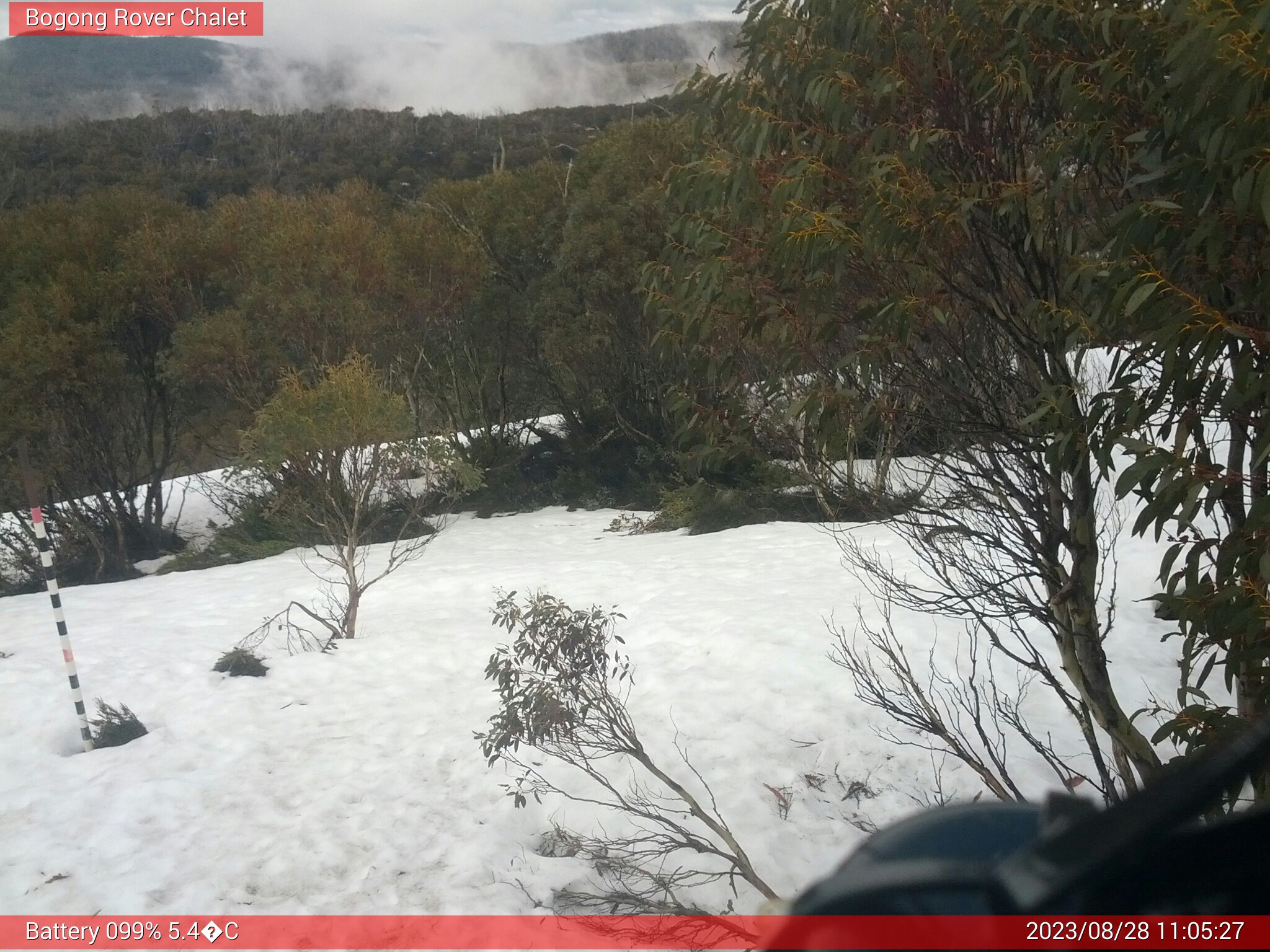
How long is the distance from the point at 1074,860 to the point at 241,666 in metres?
6.94

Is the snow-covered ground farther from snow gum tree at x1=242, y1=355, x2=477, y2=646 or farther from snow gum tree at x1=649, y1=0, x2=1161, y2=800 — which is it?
snow gum tree at x1=649, y1=0, x2=1161, y2=800

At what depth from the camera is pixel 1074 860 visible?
0.69 meters

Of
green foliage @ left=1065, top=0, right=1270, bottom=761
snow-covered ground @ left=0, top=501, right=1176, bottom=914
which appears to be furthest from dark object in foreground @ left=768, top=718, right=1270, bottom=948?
snow-covered ground @ left=0, top=501, right=1176, bottom=914

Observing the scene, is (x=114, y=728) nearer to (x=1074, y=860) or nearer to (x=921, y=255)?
(x=921, y=255)

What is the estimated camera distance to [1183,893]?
747 millimetres

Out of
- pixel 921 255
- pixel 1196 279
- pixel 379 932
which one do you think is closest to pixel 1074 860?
pixel 1196 279

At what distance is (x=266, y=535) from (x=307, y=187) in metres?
9.48

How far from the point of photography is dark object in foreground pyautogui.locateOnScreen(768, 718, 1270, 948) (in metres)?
0.67

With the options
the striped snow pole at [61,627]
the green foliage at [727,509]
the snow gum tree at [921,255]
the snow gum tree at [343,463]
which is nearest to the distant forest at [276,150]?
the green foliage at [727,509]

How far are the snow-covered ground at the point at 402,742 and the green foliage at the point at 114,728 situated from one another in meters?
0.14

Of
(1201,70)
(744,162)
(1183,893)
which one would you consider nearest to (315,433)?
(744,162)

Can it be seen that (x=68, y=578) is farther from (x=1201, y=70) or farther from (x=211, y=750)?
(x=1201, y=70)

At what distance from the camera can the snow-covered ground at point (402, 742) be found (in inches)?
166

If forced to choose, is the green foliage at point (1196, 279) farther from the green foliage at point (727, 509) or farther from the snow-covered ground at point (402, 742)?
the green foliage at point (727, 509)
